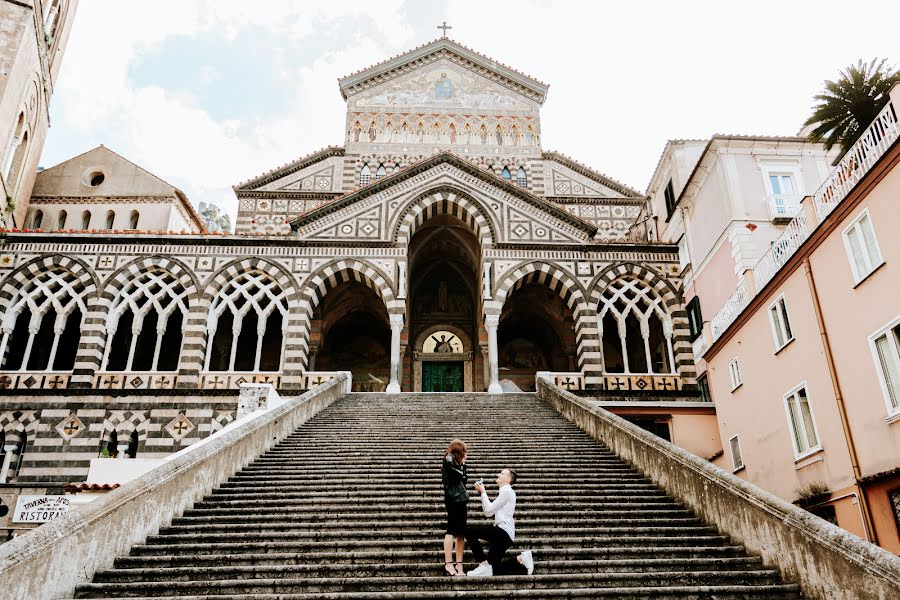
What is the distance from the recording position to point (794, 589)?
7.00 m

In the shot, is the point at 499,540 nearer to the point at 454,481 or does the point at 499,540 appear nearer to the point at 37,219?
the point at 454,481

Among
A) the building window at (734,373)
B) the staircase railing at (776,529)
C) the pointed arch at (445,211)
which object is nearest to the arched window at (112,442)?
the pointed arch at (445,211)

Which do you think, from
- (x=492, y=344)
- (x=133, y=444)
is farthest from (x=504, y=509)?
(x=133, y=444)

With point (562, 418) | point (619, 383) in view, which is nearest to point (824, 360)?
point (562, 418)

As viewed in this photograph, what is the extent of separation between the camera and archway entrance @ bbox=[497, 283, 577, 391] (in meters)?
28.6

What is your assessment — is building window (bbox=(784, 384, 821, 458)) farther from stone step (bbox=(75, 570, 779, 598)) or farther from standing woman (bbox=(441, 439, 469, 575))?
standing woman (bbox=(441, 439, 469, 575))

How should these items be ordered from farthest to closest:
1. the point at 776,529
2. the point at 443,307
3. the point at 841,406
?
the point at 443,307, the point at 841,406, the point at 776,529

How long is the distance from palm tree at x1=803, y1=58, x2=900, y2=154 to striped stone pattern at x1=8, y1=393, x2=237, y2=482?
65.9 feet

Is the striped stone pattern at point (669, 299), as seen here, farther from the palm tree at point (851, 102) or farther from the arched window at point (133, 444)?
the arched window at point (133, 444)

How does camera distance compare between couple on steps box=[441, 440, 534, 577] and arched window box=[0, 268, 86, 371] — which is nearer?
couple on steps box=[441, 440, 534, 577]

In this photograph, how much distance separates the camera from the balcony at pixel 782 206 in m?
20.8

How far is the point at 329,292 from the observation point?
89.9 ft

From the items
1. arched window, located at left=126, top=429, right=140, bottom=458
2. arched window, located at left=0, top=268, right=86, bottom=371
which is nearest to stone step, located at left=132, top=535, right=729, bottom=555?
arched window, located at left=126, top=429, right=140, bottom=458

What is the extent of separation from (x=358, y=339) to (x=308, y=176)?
914 cm
